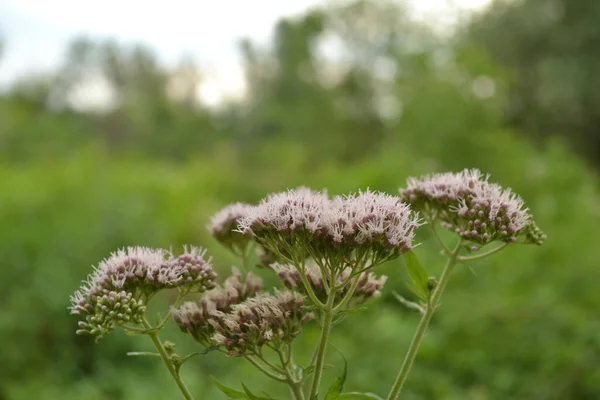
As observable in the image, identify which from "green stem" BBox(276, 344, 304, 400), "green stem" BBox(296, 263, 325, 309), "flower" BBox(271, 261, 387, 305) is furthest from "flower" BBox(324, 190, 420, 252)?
"green stem" BBox(276, 344, 304, 400)

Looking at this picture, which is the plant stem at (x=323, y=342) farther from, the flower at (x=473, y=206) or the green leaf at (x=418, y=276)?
the flower at (x=473, y=206)

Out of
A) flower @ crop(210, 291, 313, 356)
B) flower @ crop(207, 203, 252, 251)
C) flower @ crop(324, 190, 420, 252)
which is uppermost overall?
flower @ crop(207, 203, 252, 251)

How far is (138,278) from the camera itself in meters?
1.62

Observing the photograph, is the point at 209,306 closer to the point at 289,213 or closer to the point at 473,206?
the point at 289,213

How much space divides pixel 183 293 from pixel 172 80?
37.2 meters

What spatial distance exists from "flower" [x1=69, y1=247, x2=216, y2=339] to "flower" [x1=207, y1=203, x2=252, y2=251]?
0.94 feet

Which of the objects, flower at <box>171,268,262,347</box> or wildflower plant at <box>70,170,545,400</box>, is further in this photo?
flower at <box>171,268,262,347</box>

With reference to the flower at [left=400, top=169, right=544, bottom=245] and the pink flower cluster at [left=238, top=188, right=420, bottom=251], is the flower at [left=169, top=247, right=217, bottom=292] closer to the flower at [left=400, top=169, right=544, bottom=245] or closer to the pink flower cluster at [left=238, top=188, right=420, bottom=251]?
the pink flower cluster at [left=238, top=188, right=420, bottom=251]

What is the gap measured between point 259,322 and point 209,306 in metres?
0.18

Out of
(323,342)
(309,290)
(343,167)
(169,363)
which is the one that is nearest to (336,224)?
(309,290)

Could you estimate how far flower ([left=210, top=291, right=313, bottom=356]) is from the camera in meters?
1.51

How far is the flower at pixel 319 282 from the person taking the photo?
1672 millimetres

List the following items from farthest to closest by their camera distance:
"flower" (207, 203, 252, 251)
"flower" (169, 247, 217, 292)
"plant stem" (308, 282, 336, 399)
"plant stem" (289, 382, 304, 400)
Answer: "flower" (207, 203, 252, 251) < "flower" (169, 247, 217, 292) < "plant stem" (289, 382, 304, 400) < "plant stem" (308, 282, 336, 399)

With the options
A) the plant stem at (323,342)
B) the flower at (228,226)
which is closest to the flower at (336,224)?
the plant stem at (323,342)
